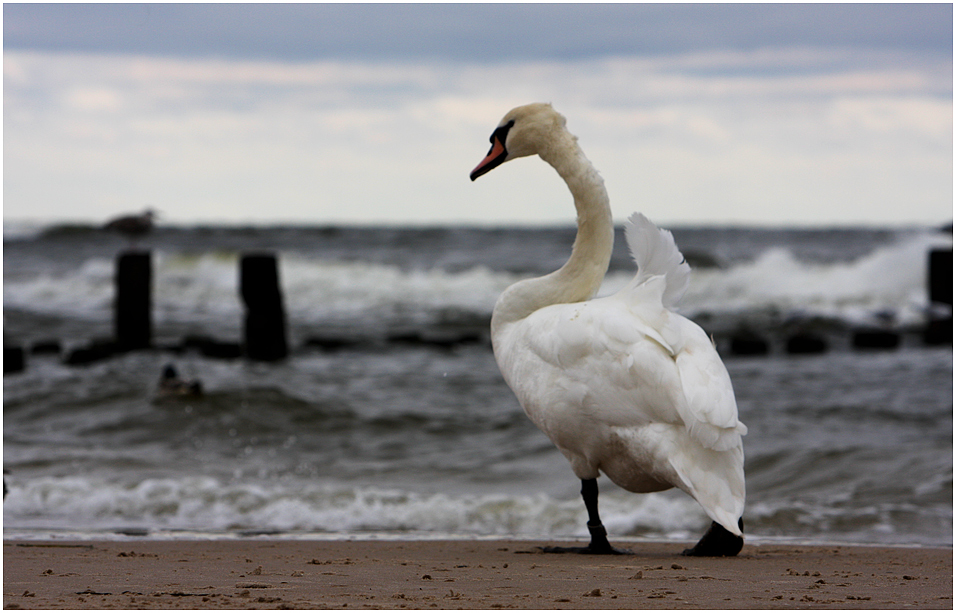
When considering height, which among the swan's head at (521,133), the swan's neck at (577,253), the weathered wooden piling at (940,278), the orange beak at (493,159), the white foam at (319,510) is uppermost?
the swan's head at (521,133)

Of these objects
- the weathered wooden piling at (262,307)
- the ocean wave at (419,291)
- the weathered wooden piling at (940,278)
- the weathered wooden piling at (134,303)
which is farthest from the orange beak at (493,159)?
the weathered wooden piling at (940,278)

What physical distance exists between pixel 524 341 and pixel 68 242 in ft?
113

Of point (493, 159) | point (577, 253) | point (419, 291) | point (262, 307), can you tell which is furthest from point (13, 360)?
point (419, 291)

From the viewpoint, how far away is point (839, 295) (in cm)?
Result: 2448

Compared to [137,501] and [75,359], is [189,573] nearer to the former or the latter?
[137,501]

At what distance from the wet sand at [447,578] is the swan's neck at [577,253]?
1207 millimetres

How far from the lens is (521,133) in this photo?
5469mm

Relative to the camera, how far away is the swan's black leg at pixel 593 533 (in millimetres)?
4902

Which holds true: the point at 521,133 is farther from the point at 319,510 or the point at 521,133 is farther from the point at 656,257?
the point at 319,510

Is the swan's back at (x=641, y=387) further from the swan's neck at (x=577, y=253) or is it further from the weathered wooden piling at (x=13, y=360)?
the weathered wooden piling at (x=13, y=360)

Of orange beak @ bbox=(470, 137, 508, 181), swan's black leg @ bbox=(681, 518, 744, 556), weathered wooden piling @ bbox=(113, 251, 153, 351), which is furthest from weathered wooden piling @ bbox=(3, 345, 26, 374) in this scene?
swan's black leg @ bbox=(681, 518, 744, 556)

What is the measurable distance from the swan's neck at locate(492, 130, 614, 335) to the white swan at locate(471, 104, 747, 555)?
1 cm

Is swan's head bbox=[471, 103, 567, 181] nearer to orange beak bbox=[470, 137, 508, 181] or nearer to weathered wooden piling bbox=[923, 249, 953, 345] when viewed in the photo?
orange beak bbox=[470, 137, 508, 181]

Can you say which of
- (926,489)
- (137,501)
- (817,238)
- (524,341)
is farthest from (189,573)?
(817,238)
